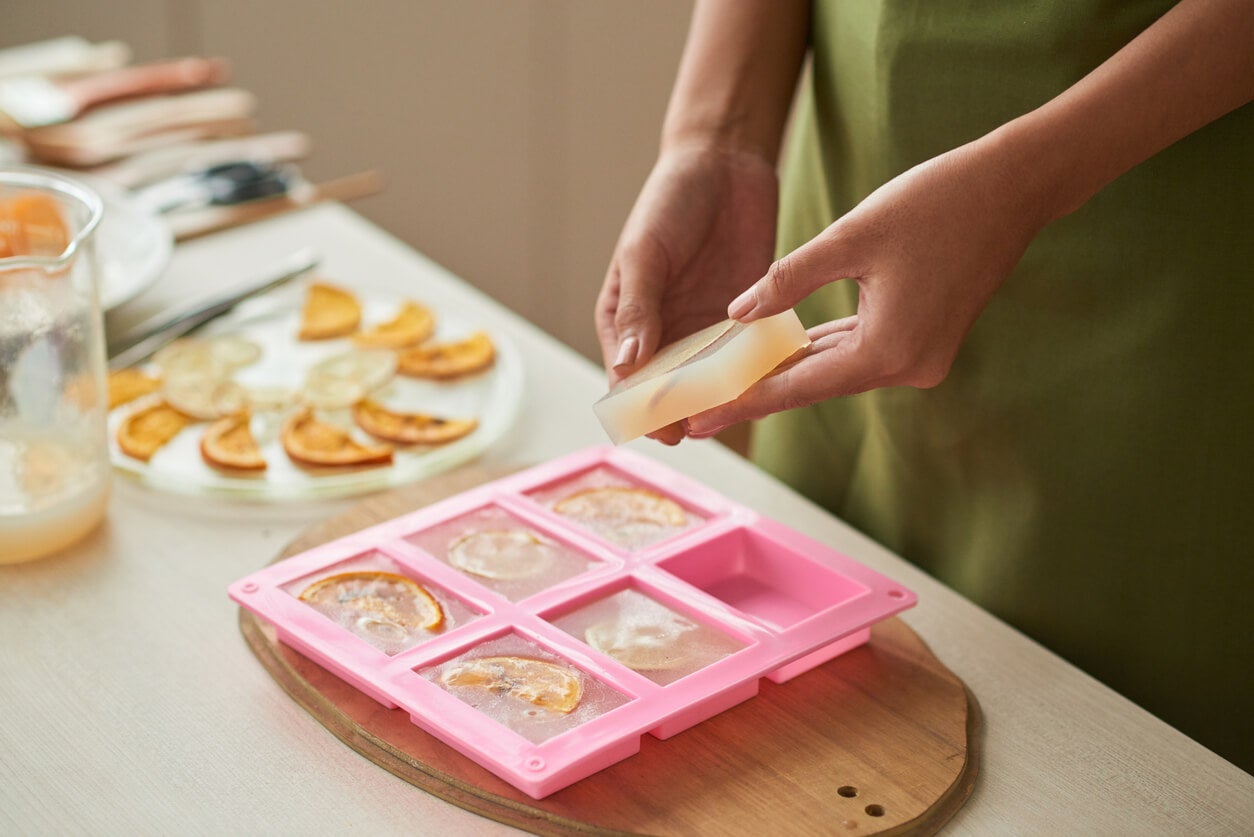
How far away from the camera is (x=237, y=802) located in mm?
867

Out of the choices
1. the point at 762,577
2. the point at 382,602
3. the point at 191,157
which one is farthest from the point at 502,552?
the point at 191,157

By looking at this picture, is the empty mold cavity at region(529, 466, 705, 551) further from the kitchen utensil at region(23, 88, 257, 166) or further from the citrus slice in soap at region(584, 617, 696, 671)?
the kitchen utensil at region(23, 88, 257, 166)

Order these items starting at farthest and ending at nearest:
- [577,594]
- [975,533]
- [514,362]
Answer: [514,362]
[975,533]
[577,594]

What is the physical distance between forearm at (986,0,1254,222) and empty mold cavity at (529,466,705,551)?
15.5 inches

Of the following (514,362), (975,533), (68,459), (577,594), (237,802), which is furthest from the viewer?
(514,362)

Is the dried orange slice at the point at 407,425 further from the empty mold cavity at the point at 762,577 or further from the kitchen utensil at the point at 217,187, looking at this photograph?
the kitchen utensil at the point at 217,187

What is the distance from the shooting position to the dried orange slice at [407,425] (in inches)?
51.5

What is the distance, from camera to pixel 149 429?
1303 mm

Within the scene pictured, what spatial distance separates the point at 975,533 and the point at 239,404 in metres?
0.72

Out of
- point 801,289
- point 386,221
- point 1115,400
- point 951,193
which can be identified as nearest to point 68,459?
point 801,289

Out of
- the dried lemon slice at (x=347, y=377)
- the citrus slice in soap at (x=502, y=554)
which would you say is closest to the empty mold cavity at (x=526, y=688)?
the citrus slice in soap at (x=502, y=554)

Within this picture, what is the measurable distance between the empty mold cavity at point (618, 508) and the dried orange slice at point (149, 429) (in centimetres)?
38

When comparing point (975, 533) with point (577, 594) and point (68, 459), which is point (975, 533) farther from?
point (68, 459)

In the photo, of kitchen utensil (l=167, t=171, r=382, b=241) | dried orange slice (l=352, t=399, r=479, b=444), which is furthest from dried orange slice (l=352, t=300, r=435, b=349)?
kitchen utensil (l=167, t=171, r=382, b=241)
